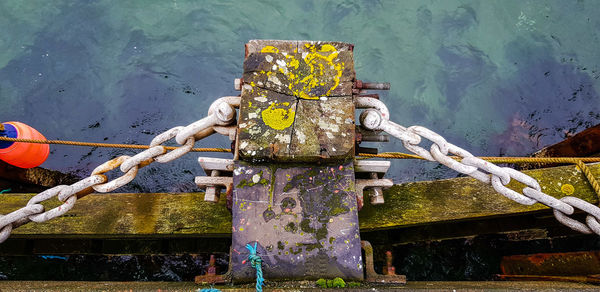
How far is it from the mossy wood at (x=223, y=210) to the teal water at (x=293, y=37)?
167 centimetres

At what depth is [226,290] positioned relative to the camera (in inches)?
91.9

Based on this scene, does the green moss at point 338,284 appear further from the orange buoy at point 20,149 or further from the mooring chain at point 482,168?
the orange buoy at point 20,149

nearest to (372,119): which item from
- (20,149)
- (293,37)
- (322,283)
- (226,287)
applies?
(322,283)

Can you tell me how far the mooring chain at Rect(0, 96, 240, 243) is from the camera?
2635 millimetres

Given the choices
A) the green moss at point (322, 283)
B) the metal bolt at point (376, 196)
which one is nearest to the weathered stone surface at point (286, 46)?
the metal bolt at point (376, 196)

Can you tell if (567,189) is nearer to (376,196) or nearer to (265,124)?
(376,196)

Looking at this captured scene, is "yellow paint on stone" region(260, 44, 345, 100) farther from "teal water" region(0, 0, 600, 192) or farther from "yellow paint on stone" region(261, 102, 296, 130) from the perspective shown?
"teal water" region(0, 0, 600, 192)

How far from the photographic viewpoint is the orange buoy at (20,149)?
3734 millimetres

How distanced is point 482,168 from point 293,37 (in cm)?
388

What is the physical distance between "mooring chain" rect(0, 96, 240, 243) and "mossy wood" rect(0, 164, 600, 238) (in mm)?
637

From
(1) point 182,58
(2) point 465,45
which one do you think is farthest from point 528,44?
(1) point 182,58

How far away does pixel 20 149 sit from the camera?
3.81m

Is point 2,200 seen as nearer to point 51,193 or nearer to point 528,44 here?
point 51,193

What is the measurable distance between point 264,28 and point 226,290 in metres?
4.43
